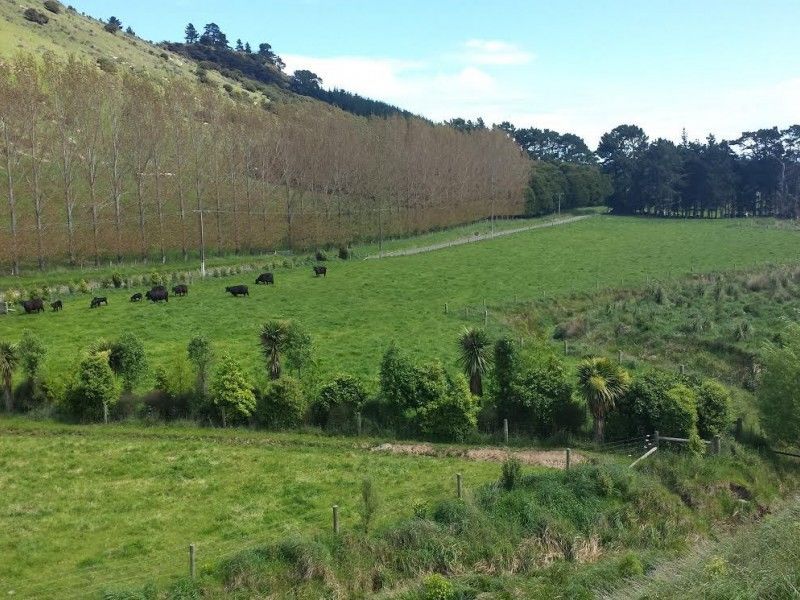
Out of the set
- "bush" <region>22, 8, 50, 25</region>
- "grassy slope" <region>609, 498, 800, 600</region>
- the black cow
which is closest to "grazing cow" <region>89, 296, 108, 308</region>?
the black cow

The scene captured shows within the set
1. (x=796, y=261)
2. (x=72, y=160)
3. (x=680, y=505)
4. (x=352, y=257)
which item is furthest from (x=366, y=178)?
(x=680, y=505)

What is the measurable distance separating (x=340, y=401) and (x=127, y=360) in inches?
333

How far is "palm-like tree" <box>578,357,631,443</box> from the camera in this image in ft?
73.7

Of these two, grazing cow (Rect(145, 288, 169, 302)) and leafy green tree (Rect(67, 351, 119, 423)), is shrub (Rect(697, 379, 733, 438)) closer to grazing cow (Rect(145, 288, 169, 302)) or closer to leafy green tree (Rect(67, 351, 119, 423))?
leafy green tree (Rect(67, 351, 119, 423))

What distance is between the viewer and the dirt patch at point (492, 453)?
21.8m

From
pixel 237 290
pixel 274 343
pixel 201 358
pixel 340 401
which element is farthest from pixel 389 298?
pixel 340 401

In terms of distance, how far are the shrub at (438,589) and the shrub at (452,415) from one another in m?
9.76

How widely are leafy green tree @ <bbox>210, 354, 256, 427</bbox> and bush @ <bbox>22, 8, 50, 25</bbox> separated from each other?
110850mm

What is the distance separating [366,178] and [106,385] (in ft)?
235

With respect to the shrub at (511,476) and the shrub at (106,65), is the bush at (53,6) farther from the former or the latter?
the shrub at (511,476)

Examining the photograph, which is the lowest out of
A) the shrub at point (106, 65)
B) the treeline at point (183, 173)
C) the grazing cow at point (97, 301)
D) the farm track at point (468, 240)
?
the grazing cow at point (97, 301)

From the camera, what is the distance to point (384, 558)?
15.3 meters

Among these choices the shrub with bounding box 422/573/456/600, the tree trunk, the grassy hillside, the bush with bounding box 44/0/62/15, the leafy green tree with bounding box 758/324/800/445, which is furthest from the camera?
the bush with bounding box 44/0/62/15

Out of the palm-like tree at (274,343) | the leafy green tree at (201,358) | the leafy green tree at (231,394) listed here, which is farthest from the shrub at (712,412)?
the leafy green tree at (201,358)
